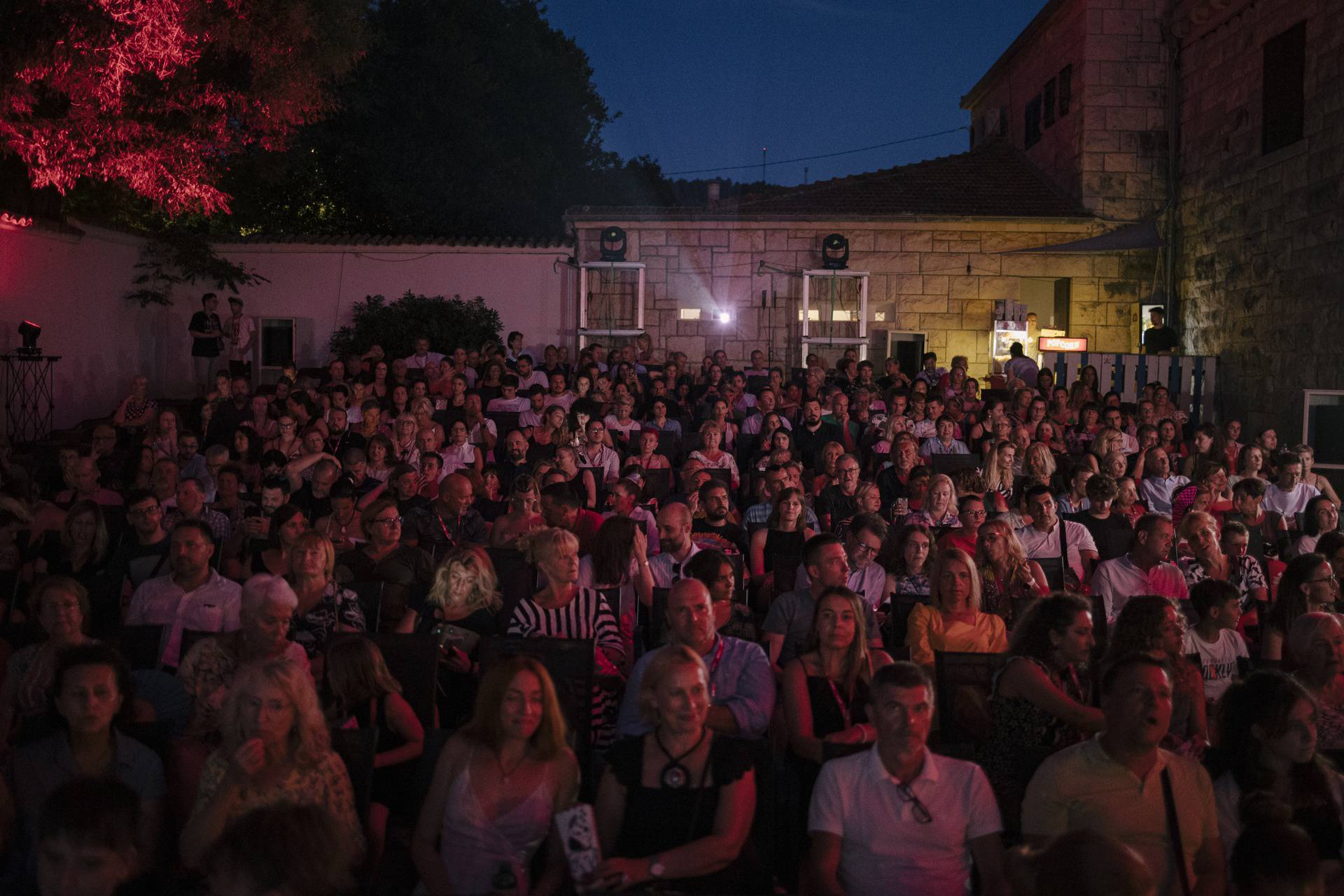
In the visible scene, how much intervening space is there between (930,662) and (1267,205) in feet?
36.0

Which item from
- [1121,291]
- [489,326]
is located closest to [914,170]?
[1121,291]

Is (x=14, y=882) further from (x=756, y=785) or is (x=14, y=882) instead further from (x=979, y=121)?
(x=979, y=121)

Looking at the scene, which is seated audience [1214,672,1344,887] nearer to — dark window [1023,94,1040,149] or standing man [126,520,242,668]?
standing man [126,520,242,668]

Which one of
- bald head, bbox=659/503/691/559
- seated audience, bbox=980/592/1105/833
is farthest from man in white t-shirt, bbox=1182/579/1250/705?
bald head, bbox=659/503/691/559

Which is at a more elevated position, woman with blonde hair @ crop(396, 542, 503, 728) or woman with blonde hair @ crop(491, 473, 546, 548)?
woman with blonde hair @ crop(491, 473, 546, 548)

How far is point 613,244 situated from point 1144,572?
12.4 metres

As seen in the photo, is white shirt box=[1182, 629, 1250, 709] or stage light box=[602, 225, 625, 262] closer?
white shirt box=[1182, 629, 1250, 709]

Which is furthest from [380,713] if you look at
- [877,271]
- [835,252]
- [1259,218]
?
[877,271]

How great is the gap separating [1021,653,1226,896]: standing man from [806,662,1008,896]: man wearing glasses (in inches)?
6.1

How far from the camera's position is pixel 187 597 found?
4918mm

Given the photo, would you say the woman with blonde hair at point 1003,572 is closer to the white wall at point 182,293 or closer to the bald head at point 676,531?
the bald head at point 676,531

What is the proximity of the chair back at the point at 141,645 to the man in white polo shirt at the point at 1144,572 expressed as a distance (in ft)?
14.1

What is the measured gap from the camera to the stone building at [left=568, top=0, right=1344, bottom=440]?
14.6m

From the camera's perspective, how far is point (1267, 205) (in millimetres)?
13102
